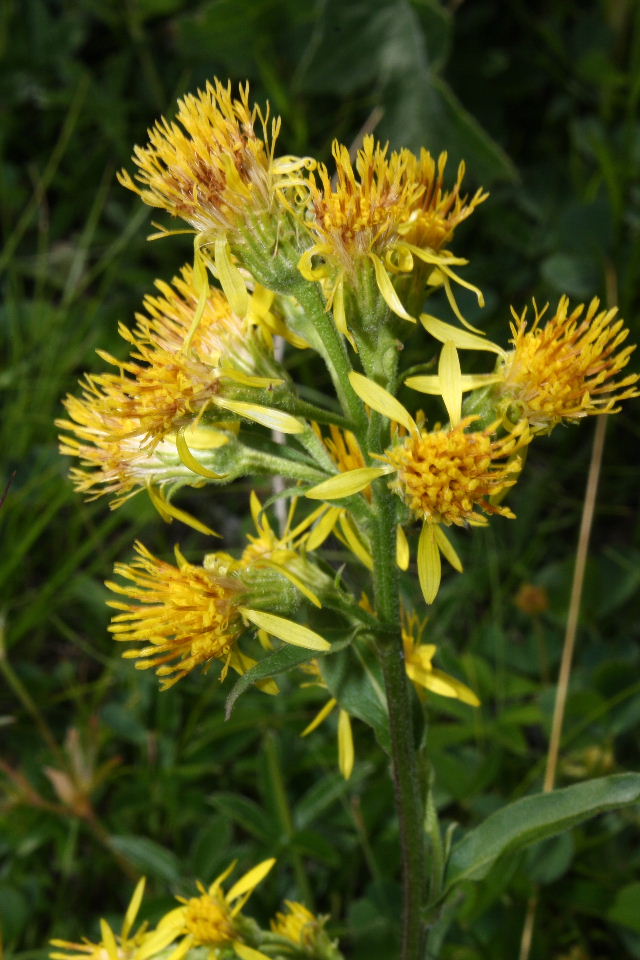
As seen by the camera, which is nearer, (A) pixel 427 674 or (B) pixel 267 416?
(B) pixel 267 416

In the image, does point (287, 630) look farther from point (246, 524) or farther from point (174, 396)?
point (246, 524)

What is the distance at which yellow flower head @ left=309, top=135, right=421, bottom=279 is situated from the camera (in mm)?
1833

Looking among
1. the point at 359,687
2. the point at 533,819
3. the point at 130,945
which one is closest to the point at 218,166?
the point at 359,687

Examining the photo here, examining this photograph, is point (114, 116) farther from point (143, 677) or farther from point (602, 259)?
point (143, 677)

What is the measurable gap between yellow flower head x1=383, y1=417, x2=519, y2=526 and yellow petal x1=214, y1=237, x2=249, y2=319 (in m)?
0.39

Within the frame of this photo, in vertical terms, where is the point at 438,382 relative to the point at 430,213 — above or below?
below

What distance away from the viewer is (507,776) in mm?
3127

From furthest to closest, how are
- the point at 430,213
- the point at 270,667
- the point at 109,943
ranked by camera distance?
the point at 109,943
the point at 430,213
the point at 270,667

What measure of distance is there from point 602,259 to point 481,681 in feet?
5.70

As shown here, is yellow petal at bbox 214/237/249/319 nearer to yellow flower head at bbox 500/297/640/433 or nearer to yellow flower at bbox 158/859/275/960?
yellow flower head at bbox 500/297/640/433

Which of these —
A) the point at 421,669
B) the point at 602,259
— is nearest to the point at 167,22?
the point at 602,259

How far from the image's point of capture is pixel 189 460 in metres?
1.81

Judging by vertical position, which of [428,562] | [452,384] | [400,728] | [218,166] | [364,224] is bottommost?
[400,728]

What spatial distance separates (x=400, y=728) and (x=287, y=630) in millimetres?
365
